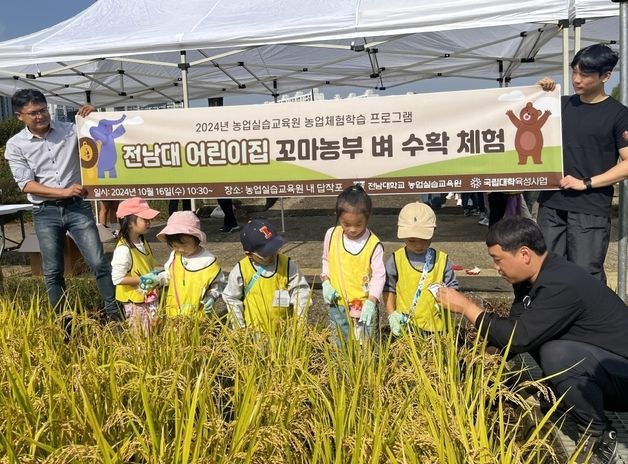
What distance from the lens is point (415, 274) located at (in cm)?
293

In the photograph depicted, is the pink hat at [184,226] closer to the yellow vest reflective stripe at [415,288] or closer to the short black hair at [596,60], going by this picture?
the yellow vest reflective stripe at [415,288]

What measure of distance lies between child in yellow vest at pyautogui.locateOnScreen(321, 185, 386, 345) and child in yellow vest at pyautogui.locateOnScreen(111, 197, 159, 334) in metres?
1.04

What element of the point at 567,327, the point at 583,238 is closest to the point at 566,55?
the point at 583,238

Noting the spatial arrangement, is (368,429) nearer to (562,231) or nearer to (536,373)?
(536,373)

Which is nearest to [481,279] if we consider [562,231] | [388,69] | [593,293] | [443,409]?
[562,231]

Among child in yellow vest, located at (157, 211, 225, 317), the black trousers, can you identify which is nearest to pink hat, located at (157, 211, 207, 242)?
child in yellow vest, located at (157, 211, 225, 317)

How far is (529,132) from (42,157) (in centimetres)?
349

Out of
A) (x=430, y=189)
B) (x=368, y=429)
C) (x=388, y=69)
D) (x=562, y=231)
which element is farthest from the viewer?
(x=388, y=69)

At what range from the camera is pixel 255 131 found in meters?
4.82

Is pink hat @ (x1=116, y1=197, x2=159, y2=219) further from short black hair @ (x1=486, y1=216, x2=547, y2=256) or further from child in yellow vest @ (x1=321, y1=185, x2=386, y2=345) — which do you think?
short black hair @ (x1=486, y1=216, x2=547, y2=256)

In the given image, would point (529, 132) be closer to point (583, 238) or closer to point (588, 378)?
point (583, 238)

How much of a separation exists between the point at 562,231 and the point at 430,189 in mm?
1199

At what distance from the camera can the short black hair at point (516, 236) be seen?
237 cm

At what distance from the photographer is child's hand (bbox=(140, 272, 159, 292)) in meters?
3.16
